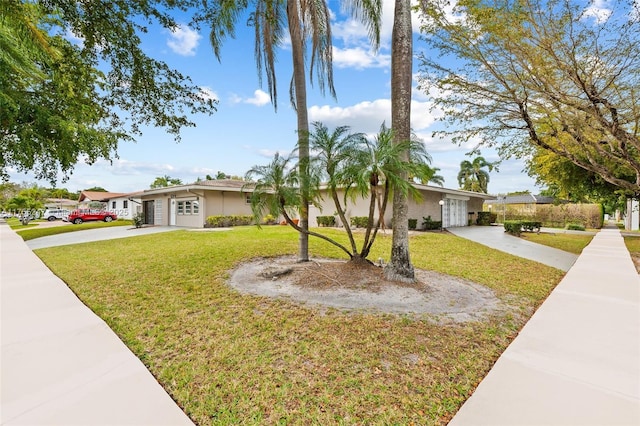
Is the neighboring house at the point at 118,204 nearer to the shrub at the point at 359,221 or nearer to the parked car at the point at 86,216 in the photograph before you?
the parked car at the point at 86,216

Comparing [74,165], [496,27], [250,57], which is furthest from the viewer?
[74,165]

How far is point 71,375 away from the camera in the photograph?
2.85 meters

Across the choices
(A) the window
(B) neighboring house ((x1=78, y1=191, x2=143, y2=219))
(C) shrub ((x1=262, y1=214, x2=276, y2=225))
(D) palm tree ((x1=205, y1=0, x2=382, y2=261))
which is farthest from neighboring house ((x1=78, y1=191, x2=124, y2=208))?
(D) palm tree ((x1=205, y1=0, x2=382, y2=261))

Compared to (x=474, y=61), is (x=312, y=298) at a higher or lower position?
lower

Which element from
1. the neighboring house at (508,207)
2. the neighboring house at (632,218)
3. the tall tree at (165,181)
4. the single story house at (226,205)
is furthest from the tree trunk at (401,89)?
the tall tree at (165,181)

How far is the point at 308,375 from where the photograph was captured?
2.93m

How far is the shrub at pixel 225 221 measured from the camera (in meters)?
19.1

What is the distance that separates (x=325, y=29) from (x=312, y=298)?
657 cm

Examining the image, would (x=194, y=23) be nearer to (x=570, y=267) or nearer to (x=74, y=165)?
(x=74, y=165)

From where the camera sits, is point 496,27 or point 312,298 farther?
point 496,27

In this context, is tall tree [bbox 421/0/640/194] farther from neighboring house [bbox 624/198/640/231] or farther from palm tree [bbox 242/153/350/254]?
neighboring house [bbox 624/198/640/231]

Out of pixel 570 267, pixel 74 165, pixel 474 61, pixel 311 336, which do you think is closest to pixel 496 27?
pixel 474 61

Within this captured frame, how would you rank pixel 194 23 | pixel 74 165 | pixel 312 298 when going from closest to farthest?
1. pixel 194 23
2. pixel 312 298
3. pixel 74 165

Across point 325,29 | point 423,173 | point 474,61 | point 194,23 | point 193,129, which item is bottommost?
point 423,173
